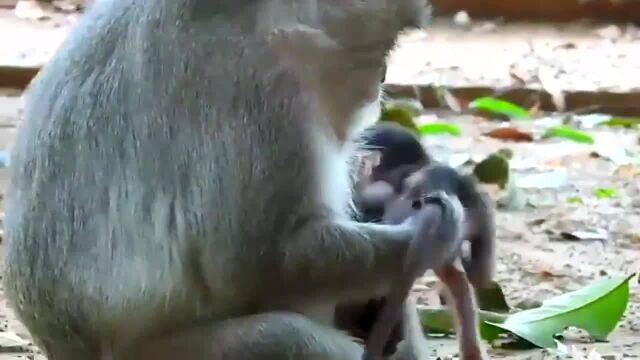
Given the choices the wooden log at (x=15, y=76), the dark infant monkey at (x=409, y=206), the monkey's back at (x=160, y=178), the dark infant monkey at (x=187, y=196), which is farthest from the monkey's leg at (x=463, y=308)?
the wooden log at (x=15, y=76)

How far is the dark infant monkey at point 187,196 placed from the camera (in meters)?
2.19

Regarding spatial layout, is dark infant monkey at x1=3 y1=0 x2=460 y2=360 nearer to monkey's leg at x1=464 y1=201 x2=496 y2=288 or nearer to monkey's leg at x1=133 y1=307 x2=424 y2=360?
monkey's leg at x1=133 y1=307 x2=424 y2=360

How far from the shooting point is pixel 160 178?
2211mm

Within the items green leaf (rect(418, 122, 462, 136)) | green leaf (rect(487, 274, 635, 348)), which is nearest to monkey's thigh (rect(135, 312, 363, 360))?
green leaf (rect(487, 274, 635, 348))

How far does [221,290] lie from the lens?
7.27ft

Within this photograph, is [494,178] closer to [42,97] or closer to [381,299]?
[381,299]

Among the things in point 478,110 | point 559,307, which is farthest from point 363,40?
point 478,110

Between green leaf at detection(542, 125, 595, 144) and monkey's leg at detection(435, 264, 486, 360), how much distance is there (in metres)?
2.38

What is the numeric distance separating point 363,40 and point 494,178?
6.39 ft

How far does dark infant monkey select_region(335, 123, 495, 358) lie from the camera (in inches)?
95.7

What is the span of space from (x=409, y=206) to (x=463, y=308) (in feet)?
0.74

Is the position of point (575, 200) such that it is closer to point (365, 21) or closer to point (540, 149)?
point (540, 149)

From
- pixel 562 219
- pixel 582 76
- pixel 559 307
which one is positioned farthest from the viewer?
pixel 582 76

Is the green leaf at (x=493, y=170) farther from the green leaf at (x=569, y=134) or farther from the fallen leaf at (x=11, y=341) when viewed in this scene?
the fallen leaf at (x=11, y=341)
